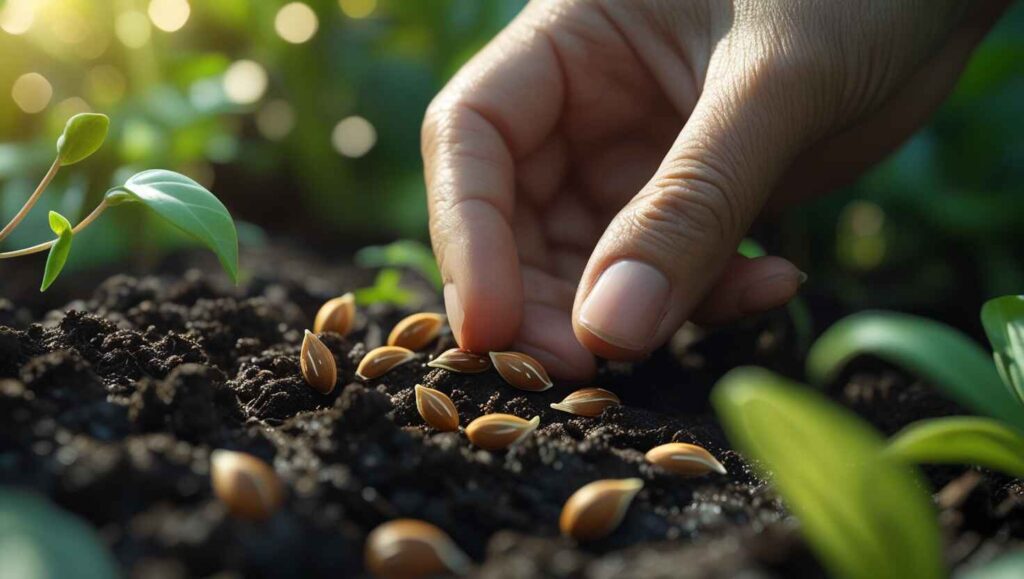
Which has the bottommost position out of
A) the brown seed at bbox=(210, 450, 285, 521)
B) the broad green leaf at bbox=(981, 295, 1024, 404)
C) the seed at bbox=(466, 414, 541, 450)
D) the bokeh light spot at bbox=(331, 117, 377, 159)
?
the bokeh light spot at bbox=(331, 117, 377, 159)

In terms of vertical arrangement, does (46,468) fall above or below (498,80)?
below

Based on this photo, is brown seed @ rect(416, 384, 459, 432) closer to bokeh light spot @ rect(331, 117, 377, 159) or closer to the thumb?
the thumb

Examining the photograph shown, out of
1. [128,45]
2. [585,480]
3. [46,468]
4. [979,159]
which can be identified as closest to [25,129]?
[128,45]

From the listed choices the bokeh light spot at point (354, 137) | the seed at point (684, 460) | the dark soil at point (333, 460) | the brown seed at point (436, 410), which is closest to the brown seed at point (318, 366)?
the dark soil at point (333, 460)

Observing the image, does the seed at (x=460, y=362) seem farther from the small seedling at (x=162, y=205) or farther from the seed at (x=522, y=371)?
the small seedling at (x=162, y=205)

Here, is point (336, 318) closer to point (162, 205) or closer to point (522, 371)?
point (522, 371)

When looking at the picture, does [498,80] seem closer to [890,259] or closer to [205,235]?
[205,235]

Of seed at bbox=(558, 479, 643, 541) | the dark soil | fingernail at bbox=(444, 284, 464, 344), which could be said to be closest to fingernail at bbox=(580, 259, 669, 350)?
the dark soil
